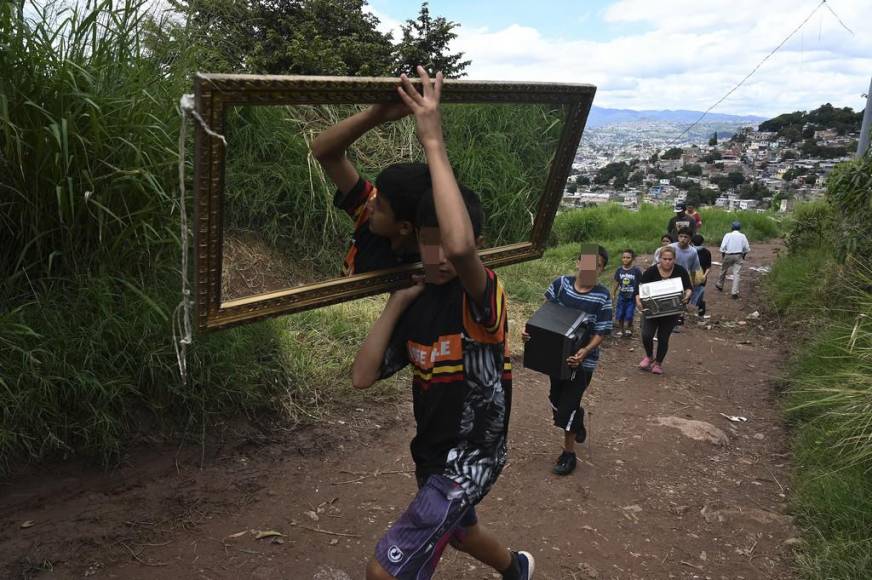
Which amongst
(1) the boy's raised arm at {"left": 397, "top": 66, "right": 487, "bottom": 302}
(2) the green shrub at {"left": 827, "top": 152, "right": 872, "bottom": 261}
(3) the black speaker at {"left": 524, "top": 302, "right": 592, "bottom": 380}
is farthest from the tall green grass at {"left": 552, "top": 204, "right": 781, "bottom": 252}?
(1) the boy's raised arm at {"left": 397, "top": 66, "right": 487, "bottom": 302}

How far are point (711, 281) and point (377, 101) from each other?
11.6 m

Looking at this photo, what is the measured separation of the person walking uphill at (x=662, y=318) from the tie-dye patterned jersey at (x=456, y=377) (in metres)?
5.01

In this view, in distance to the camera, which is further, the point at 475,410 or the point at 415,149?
the point at 415,149

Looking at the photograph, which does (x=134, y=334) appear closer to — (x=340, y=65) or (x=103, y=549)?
(x=103, y=549)

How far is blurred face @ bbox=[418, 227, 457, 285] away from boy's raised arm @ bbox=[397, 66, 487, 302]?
14cm

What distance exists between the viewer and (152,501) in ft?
11.7

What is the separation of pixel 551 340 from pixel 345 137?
7.19ft

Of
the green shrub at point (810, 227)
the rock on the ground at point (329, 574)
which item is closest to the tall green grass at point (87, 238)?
the rock on the ground at point (329, 574)

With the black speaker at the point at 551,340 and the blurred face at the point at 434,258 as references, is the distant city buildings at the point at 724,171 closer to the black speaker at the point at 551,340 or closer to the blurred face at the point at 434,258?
the black speaker at the point at 551,340

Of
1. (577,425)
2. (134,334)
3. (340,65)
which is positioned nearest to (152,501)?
(134,334)

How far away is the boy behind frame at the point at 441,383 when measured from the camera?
2018 millimetres

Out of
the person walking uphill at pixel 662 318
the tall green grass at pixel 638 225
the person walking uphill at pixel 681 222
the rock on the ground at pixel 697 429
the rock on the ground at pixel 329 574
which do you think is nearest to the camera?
the rock on the ground at pixel 329 574

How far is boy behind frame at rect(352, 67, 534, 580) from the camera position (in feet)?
6.62

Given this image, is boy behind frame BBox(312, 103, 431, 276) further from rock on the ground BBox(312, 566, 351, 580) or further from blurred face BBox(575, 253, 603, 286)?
blurred face BBox(575, 253, 603, 286)
